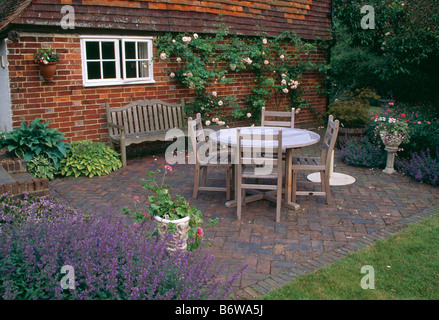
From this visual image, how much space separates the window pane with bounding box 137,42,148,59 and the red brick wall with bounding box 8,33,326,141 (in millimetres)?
334

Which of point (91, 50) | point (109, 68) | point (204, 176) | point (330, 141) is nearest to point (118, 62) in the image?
point (91, 50)

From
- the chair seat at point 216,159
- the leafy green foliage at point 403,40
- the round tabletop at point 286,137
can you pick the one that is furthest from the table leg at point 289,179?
the leafy green foliage at point 403,40

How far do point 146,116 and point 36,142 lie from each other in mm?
2531

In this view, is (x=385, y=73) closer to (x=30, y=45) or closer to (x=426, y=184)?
(x=426, y=184)

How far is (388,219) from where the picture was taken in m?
5.51

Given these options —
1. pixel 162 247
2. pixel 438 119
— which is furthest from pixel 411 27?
pixel 162 247

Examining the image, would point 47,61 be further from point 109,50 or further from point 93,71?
point 109,50

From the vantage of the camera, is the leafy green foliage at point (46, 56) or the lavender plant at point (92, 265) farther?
→ the leafy green foliage at point (46, 56)

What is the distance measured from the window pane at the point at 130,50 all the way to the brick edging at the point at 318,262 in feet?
21.1

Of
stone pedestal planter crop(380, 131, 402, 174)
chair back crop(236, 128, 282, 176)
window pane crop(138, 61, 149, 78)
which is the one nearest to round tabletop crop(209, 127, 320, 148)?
chair back crop(236, 128, 282, 176)

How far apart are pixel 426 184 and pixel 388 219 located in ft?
6.60

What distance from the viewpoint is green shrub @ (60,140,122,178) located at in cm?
748

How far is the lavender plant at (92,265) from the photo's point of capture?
2.75 meters

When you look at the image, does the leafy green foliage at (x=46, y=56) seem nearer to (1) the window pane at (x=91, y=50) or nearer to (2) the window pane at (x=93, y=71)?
(1) the window pane at (x=91, y=50)
